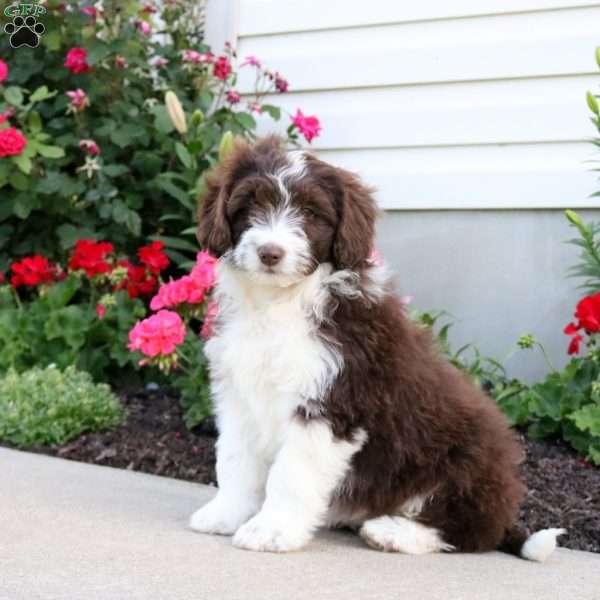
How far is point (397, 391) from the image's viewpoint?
13.5 ft

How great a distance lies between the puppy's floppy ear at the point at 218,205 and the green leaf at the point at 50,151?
281 cm

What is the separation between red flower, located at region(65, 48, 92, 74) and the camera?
23.1 feet

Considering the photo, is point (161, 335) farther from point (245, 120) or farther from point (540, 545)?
point (540, 545)

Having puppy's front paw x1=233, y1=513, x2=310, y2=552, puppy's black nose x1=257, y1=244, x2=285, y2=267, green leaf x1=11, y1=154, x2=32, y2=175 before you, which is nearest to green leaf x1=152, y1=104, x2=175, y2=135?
green leaf x1=11, y1=154, x2=32, y2=175

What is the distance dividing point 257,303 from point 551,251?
2.91 m

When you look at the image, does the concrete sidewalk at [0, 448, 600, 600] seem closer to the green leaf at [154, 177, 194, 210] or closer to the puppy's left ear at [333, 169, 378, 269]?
the puppy's left ear at [333, 169, 378, 269]

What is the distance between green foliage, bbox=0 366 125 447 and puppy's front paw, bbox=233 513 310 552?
2.26m

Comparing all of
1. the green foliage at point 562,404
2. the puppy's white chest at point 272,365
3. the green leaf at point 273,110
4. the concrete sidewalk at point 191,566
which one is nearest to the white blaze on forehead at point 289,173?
the puppy's white chest at point 272,365

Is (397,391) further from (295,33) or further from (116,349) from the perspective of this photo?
(295,33)

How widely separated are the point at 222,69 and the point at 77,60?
3.08 ft

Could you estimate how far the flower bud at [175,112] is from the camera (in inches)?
263

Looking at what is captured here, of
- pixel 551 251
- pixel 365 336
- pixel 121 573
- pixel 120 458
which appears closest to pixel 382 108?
pixel 551 251

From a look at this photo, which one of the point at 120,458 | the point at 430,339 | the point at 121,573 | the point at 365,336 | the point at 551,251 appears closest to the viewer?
the point at 121,573

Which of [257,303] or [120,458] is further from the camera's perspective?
[120,458]
